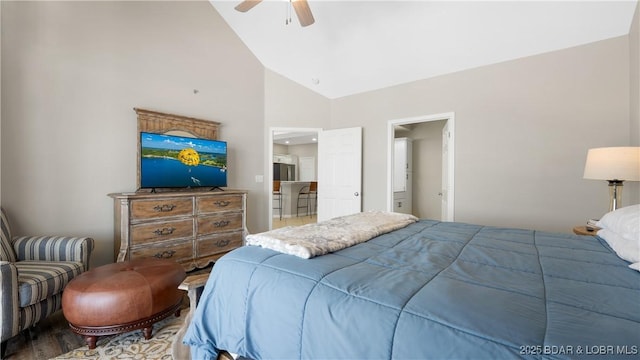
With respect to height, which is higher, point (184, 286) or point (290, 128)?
point (290, 128)

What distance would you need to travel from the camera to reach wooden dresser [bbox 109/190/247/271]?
2562mm

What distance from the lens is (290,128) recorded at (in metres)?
4.38

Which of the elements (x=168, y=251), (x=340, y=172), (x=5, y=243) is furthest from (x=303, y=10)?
(x=5, y=243)

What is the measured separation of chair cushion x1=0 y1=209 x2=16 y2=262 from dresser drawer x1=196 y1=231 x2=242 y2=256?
1396 millimetres

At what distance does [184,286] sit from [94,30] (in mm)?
3023

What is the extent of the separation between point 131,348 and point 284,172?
744 cm

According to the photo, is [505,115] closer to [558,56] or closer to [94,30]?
[558,56]

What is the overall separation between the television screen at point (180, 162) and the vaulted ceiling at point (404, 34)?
1.70 m

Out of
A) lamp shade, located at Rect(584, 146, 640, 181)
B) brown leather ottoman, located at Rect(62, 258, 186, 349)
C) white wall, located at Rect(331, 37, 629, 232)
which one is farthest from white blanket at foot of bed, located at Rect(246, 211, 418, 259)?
white wall, located at Rect(331, 37, 629, 232)

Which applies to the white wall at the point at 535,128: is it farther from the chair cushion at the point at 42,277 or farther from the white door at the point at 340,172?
the chair cushion at the point at 42,277

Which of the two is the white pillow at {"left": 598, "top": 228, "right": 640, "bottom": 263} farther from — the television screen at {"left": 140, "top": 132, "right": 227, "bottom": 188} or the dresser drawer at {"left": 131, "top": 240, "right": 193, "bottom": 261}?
the television screen at {"left": 140, "top": 132, "right": 227, "bottom": 188}

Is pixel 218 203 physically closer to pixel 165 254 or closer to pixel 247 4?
pixel 165 254

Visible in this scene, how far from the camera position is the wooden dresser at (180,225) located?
2.56 m

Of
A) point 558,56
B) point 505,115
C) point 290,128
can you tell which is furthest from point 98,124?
point 558,56
